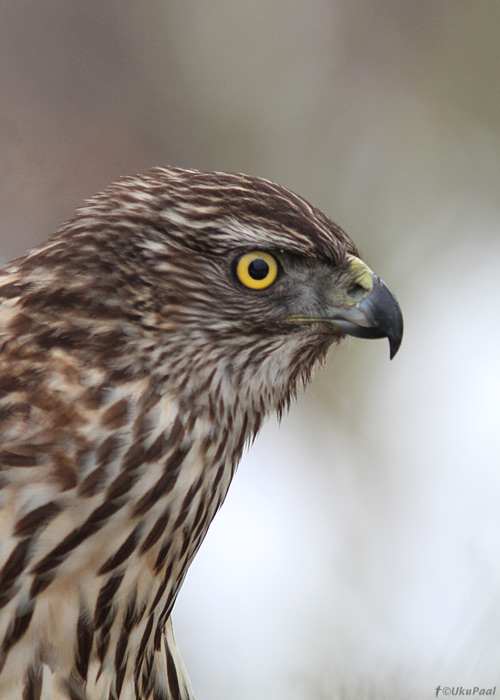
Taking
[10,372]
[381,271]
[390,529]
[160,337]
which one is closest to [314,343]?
[160,337]

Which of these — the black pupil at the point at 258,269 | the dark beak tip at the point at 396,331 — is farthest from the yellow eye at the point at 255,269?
the dark beak tip at the point at 396,331

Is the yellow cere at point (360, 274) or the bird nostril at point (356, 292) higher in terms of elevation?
the yellow cere at point (360, 274)

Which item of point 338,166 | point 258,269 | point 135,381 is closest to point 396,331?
point 258,269

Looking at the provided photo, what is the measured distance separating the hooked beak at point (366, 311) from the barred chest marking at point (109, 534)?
34cm

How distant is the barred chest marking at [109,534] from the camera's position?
6.93 feet

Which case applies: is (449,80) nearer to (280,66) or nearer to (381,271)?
(280,66)

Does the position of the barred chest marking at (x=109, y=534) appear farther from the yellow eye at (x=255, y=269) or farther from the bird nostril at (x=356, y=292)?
the bird nostril at (x=356, y=292)

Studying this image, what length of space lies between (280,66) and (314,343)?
4287 millimetres

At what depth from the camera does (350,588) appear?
4340mm

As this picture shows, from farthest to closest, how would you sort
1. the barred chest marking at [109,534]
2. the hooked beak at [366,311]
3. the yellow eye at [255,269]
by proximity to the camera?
the hooked beak at [366,311] → the yellow eye at [255,269] → the barred chest marking at [109,534]

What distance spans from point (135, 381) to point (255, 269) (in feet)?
1.25

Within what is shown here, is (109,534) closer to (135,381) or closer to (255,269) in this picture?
(135,381)

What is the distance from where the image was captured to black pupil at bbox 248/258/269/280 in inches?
92.5

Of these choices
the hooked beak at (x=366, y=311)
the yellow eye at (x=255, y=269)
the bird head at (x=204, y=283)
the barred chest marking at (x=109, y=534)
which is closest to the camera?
the barred chest marking at (x=109, y=534)
